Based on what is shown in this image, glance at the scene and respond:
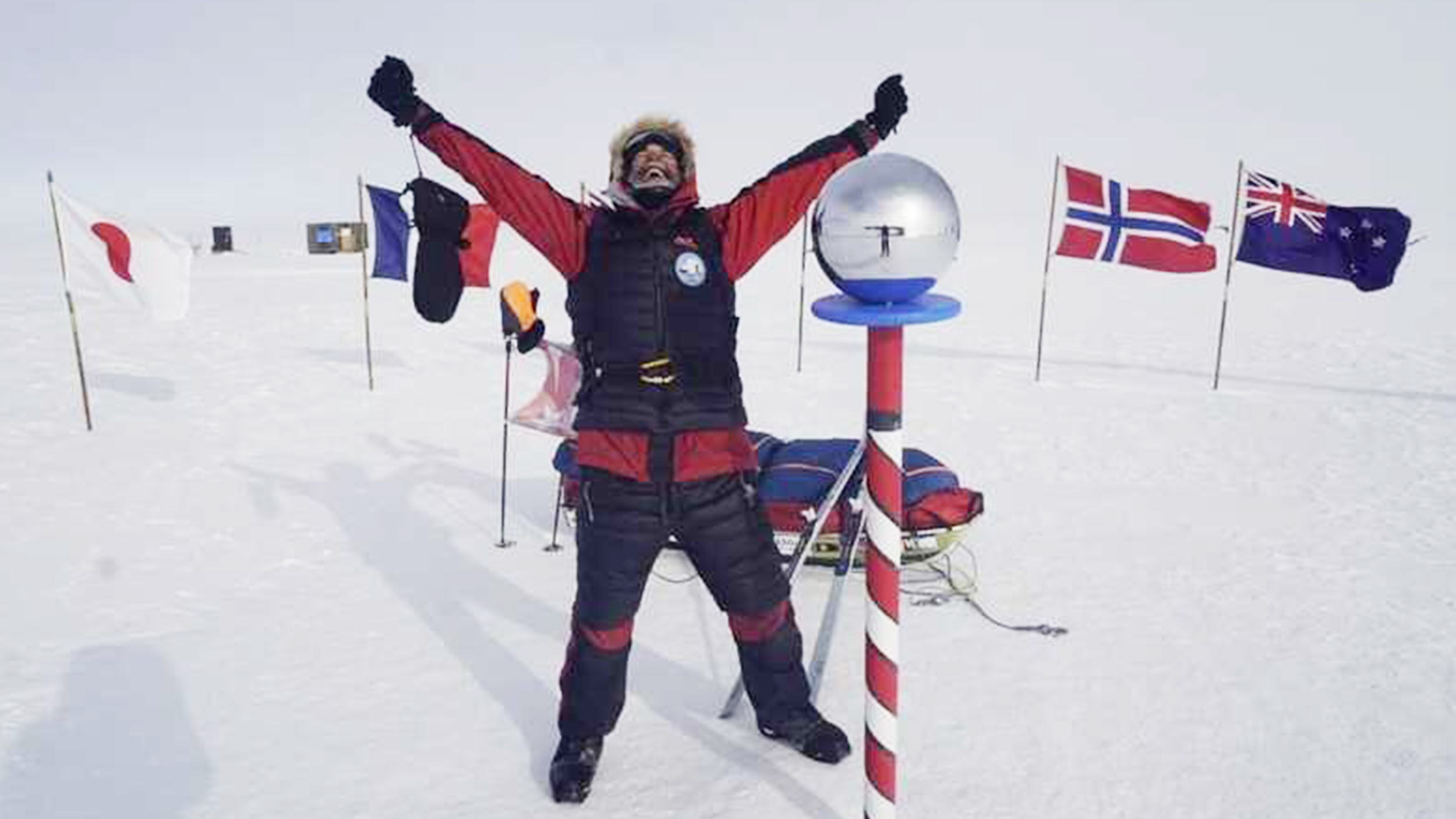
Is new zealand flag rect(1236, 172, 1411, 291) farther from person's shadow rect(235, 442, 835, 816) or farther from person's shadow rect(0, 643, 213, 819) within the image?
person's shadow rect(0, 643, 213, 819)

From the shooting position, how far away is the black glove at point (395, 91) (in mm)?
2961

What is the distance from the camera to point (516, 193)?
310 cm

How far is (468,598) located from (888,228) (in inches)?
147

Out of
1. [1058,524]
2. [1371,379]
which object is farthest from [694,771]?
[1371,379]

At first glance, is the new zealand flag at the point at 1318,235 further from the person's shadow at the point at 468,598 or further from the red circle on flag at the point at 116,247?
the red circle on flag at the point at 116,247

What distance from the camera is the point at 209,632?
15.4 feet

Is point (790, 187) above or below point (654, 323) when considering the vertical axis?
above

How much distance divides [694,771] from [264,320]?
15417 mm

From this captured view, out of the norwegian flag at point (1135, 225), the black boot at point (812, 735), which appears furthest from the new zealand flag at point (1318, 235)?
the black boot at point (812, 735)

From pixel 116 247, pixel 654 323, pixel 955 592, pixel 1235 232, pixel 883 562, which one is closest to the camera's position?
pixel 883 562

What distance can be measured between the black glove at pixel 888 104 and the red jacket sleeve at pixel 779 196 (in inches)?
1.8

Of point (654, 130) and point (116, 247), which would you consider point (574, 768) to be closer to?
point (654, 130)

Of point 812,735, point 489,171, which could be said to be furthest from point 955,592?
point 489,171

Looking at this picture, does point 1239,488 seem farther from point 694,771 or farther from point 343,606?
point 343,606
